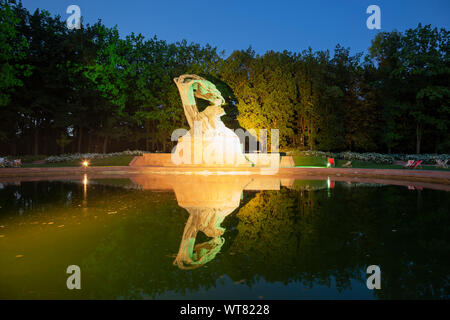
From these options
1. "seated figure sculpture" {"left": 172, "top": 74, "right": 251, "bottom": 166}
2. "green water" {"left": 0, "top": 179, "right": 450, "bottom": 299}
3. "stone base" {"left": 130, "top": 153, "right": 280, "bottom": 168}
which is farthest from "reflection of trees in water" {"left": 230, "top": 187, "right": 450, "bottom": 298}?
"stone base" {"left": 130, "top": 153, "right": 280, "bottom": 168}

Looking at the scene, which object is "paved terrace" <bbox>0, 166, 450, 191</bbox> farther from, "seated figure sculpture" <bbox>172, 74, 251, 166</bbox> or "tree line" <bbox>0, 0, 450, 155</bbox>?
"tree line" <bbox>0, 0, 450, 155</bbox>

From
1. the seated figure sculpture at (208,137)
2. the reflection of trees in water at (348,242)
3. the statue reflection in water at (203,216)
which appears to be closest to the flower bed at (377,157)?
the seated figure sculpture at (208,137)

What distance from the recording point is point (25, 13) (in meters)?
32.2

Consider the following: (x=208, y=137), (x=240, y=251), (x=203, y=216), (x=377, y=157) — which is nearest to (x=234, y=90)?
(x=208, y=137)

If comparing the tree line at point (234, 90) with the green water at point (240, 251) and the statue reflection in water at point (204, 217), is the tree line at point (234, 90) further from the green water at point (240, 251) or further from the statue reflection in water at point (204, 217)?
the green water at point (240, 251)

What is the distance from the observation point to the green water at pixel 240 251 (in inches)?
165

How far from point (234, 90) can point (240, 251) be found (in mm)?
32771

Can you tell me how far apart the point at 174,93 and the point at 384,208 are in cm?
3114

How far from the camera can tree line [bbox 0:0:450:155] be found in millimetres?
32281

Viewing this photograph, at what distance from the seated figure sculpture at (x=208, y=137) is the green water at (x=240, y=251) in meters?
14.8

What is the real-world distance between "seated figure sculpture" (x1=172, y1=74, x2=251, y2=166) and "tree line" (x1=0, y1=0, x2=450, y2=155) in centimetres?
1061
